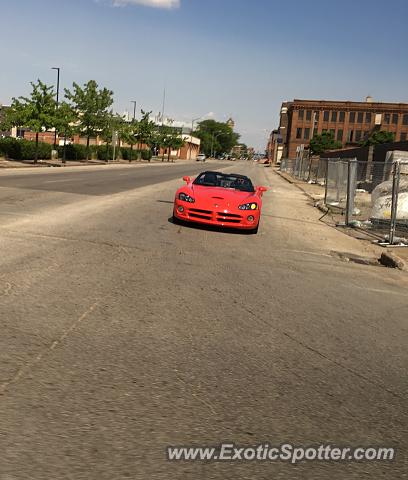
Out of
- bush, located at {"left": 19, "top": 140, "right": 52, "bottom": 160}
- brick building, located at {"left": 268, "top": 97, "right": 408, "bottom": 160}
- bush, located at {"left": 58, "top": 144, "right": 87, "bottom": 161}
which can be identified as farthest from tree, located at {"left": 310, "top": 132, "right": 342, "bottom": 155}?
bush, located at {"left": 19, "top": 140, "right": 52, "bottom": 160}

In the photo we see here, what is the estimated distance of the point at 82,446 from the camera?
253cm

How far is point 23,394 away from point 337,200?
18454 mm

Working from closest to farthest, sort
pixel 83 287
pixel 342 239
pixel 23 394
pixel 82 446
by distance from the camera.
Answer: pixel 82 446, pixel 23 394, pixel 83 287, pixel 342 239

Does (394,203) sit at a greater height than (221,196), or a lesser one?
greater

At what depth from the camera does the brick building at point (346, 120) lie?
107688 millimetres

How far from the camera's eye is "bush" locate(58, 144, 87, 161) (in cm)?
5147

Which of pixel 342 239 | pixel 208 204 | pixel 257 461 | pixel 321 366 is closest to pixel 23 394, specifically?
pixel 257 461

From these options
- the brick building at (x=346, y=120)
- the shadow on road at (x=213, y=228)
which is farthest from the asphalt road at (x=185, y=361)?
the brick building at (x=346, y=120)

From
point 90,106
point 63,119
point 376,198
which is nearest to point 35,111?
point 63,119

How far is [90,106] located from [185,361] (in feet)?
167

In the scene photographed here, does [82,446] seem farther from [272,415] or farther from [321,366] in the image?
[321,366]

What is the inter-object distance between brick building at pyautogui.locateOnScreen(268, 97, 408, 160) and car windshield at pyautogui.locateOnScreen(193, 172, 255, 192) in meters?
97.7

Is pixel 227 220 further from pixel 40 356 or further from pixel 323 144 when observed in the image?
pixel 323 144

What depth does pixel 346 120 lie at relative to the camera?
362 ft
